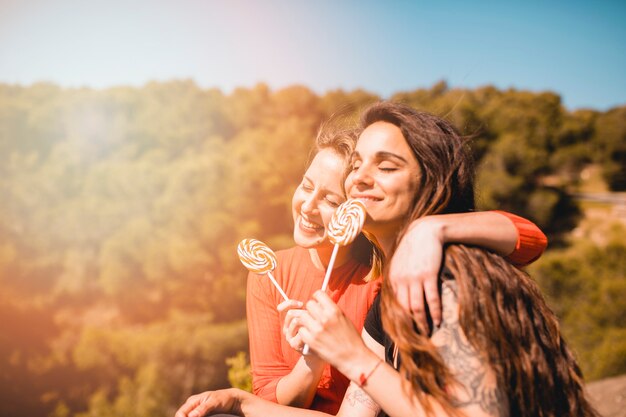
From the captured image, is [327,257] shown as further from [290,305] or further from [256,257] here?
[290,305]

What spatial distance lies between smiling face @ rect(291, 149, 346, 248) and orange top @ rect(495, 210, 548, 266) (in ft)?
2.21

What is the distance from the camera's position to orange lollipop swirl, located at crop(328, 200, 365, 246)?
4.52ft

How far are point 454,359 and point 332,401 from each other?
2.66 feet

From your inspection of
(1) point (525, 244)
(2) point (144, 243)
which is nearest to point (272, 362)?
(1) point (525, 244)

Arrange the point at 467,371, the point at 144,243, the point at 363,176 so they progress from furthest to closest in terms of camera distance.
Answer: the point at 144,243, the point at 363,176, the point at 467,371

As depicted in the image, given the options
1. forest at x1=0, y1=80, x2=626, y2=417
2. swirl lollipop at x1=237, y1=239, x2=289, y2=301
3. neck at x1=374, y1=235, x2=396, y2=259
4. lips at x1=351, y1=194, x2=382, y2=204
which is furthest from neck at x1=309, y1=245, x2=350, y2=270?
forest at x1=0, y1=80, x2=626, y2=417

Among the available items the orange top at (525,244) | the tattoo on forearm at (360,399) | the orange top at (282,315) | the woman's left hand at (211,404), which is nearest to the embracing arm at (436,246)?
the orange top at (525,244)

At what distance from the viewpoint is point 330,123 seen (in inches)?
80.1

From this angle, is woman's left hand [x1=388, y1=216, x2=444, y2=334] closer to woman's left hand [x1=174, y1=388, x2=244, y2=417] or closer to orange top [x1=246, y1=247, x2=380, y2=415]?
orange top [x1=246, y1=247, x2=380, y2=415]

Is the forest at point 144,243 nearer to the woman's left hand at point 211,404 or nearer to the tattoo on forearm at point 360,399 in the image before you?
the tattoo on forearm at point 360,399

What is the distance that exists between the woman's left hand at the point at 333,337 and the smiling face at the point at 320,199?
64cm

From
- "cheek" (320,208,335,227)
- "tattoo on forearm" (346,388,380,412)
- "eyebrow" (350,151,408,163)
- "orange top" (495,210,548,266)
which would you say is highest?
"eyebrow" (350,151,408,163)

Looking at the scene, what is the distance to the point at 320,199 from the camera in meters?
1.77

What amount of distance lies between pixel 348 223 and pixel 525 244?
559 millimetres
